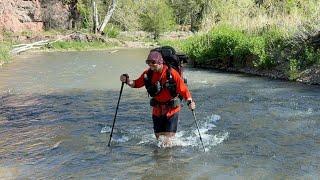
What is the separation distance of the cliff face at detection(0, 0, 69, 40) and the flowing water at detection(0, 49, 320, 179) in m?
31.1

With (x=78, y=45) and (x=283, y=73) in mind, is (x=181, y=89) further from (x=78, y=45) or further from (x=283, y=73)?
(x=78, y=45)

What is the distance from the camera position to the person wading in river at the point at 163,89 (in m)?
9.23

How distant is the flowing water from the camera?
8.92 m

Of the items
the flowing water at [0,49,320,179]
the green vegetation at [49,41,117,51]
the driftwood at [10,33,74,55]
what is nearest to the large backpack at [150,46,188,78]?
the flowing water at [0,49,320,179]

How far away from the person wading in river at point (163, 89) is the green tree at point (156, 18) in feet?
154

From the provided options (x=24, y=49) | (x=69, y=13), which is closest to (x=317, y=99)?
(x=24, y=49)

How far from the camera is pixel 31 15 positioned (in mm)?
53312

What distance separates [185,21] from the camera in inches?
2630

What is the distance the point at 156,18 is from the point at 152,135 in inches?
1819

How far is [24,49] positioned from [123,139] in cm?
3289

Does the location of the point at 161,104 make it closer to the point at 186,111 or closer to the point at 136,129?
the point at 136,129

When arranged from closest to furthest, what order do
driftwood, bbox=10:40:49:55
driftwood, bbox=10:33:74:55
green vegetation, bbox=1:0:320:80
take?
green vegetation, bbox=1:0:320:80, driftwood, bbox=10:40:49:55, driftwood, bbox=10:33:74:55

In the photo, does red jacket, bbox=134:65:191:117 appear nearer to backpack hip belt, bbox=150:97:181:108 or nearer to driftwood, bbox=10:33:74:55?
backpack hip belt, bbox=150:97:181:108

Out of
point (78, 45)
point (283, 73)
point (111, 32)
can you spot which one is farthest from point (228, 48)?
point (111, 32)
